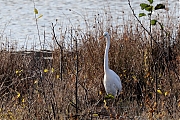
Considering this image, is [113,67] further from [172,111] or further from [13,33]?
[13,33]

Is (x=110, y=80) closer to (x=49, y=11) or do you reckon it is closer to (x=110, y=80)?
(x=110, y=80)

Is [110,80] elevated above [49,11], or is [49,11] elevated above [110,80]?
[110,80]

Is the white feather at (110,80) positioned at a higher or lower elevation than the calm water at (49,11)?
higher

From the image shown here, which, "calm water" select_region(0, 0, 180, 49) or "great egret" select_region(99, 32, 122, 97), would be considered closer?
"great egret" select_region(99, 32, 122, 97)

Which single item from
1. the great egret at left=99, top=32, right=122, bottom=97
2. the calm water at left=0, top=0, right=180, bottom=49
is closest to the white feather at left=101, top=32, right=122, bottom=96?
the great egret at left=99, top=32, right=122, bottom=97

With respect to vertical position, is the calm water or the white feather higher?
the white feather

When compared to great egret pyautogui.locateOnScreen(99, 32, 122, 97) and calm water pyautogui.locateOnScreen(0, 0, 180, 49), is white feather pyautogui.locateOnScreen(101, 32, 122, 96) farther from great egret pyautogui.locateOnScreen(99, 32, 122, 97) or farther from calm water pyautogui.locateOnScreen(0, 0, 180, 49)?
calm water pyautogui.locateOnScreen(0, 0, 180, 49)

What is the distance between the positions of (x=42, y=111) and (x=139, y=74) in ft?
10.7

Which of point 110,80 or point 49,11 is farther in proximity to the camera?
point 49,11

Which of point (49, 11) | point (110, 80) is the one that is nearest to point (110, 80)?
point (110, 80)

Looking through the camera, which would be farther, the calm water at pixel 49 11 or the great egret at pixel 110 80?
the calm water at pixel 49 11

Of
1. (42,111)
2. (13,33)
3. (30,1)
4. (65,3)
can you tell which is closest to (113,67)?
(42,111)

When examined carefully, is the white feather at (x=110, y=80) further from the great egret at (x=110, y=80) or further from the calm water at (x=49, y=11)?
the calm water at (x=49, y=11)

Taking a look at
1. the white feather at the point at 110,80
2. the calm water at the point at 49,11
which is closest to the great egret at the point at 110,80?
the white feather at the point at 110,80
